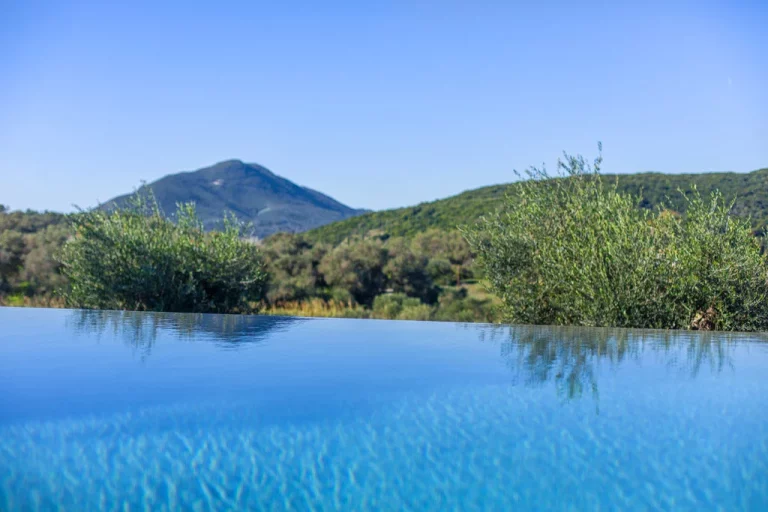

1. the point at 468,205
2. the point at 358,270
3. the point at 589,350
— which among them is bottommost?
the point at 589,350

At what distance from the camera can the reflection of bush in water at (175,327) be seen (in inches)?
239

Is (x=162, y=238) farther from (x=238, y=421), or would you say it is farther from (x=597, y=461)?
(x=597, y=461)

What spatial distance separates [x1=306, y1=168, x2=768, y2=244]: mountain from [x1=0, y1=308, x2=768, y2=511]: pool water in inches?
1255

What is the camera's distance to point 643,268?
9.49 meters

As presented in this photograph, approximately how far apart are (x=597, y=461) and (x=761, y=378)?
2.31 m

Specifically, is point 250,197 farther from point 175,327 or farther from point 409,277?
point 175,327

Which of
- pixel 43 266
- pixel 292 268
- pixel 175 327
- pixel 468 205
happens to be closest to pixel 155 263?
pixel 175 327

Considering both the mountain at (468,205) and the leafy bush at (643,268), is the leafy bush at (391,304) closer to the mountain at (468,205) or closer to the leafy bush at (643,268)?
the leafy bush at (643,268)

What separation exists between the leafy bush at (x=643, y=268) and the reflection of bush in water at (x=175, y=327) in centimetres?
455

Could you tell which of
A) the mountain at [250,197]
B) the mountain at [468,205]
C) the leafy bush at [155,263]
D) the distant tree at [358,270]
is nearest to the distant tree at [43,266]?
the leafy bush at [155,263]

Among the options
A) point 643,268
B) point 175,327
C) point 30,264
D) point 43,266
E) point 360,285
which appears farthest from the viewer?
point 360,285

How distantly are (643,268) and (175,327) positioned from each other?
246 inches

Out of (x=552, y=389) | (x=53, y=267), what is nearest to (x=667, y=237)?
(x=552, y=389)

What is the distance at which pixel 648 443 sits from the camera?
297cm
